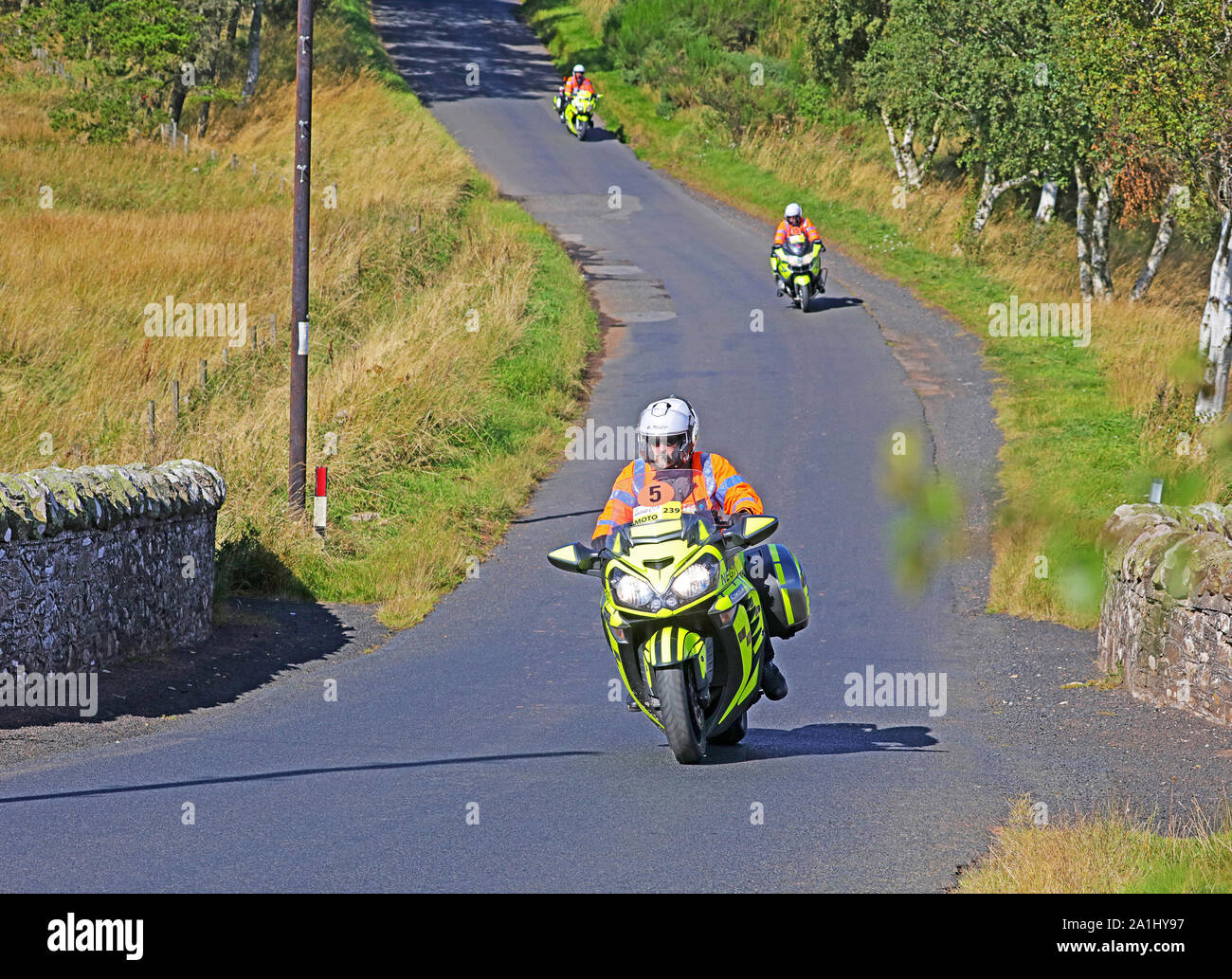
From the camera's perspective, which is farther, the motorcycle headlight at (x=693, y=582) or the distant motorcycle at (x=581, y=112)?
the distant motorcycle at (x=581, y=112)

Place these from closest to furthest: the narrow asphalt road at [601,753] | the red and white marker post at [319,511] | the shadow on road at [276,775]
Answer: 1. the narrow asphalt road at [601,753]
2. the shadow on road at [276,775]
3. the red and white marker post at [319,511]

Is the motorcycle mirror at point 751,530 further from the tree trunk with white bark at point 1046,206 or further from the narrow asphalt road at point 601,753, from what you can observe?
the tree trunk with white bark at point 1046,206

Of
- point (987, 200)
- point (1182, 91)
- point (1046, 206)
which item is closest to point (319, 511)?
point (1182, 91)

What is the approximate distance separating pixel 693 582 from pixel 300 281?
425 inches

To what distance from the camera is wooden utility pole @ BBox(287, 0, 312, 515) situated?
1698 cm

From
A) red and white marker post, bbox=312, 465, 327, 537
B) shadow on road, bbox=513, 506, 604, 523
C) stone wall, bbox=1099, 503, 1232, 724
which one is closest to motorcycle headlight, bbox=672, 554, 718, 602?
stone wall, bbox=1099, 503, 1232, 724

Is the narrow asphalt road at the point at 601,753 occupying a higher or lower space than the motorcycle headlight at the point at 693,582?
lower

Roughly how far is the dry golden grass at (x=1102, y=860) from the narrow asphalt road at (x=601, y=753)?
0.22 m

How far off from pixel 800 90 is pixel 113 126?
805 inches

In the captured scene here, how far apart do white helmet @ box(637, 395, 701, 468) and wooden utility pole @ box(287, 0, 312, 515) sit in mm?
9563

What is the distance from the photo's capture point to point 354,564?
16.7m

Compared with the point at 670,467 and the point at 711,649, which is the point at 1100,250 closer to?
the point at 670,467

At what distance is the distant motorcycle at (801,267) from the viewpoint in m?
29.2

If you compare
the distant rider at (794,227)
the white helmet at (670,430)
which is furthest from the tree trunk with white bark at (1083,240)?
the white helmet at (670,430)
